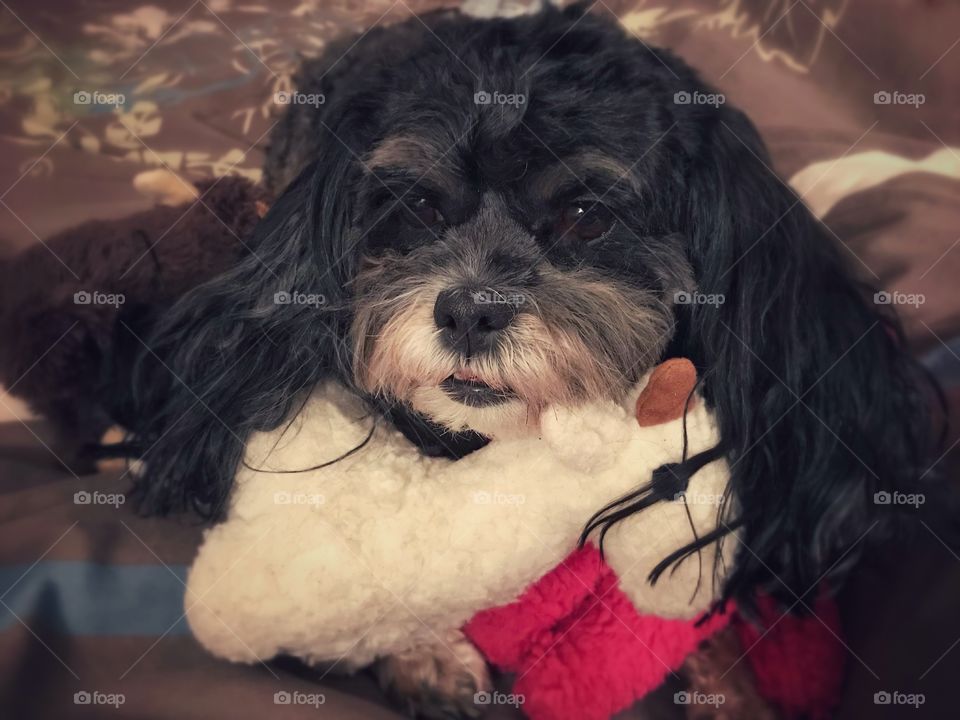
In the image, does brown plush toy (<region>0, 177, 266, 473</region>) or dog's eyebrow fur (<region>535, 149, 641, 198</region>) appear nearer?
dog's eyebrow fur (<region>535, 149, 641, 198</region>)

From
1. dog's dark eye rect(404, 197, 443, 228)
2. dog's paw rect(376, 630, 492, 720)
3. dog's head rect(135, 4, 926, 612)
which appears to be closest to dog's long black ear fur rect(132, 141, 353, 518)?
dog's head rect(135, 4, 926, 612)

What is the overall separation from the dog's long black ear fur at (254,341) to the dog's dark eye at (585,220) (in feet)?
1.14

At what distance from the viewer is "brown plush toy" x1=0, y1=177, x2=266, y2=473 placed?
1.51m

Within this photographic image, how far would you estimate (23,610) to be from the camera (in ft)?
4.06

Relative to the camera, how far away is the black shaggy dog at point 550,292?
1136mm

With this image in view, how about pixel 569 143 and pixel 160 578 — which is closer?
pixel 569 143

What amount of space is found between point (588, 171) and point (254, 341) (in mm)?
597

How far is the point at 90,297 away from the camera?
4.94 feet

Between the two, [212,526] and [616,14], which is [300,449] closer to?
[212,526]

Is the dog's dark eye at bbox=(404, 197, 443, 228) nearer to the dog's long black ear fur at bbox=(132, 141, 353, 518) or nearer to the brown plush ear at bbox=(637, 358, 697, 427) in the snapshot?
the dog's long black ear fur at bbox=(132, 141, 353, 518)

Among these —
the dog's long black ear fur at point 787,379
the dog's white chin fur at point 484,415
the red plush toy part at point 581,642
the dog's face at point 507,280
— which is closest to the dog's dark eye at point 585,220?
the dog's face at point 507,280

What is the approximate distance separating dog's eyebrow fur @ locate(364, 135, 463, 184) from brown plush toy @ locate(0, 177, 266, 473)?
0.43 m


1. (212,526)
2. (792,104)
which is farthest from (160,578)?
(792,104)

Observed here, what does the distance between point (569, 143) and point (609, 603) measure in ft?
2.21
